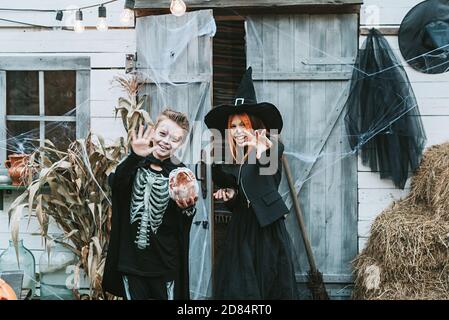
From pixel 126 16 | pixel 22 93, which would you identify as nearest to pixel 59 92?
pixel 22 93

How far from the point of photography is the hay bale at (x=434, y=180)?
5.34 m

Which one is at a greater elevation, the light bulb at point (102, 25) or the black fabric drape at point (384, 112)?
the light bulb at point (102, 25)

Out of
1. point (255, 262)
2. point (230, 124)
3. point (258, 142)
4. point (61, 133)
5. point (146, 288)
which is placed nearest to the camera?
point (146, 288)

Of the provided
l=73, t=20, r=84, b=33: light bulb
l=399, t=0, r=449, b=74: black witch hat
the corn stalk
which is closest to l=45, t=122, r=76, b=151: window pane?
the corn stalk

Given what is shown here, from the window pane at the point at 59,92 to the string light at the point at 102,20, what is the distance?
1.58 ft

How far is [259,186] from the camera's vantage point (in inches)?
191

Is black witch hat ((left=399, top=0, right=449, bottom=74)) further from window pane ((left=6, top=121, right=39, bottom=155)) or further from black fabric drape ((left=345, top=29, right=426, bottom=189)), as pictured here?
window pane ((left=6, top=121, right=39, bottom=155))

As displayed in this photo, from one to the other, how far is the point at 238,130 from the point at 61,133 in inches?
78.3

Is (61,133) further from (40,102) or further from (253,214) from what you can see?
(253,214)

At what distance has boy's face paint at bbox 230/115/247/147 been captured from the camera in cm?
491

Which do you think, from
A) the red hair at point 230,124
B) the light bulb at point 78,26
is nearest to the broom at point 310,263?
the red hair at point 230,124

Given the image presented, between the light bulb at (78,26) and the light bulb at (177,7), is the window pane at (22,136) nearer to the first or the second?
the light bulb at (78,26)

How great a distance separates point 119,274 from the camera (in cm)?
462
